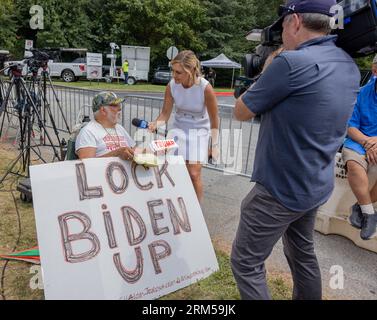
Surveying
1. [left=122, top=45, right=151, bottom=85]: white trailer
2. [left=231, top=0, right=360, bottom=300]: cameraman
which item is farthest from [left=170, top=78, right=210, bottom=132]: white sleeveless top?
[left=122, top=45, right=151, bottom=85]: white trailer

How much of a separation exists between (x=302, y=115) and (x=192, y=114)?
1.75 meters

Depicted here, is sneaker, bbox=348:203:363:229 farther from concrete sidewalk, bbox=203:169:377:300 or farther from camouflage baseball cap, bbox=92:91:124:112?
camouflage baseball cap, bbox=92:91:124:112

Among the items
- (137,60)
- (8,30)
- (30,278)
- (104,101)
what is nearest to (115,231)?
(30,278)

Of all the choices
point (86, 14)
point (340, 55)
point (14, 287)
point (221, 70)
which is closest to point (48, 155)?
point (14, 287)

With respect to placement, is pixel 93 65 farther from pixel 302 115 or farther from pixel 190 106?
pixel 302 115

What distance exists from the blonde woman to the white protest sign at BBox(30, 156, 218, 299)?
0.53 metres

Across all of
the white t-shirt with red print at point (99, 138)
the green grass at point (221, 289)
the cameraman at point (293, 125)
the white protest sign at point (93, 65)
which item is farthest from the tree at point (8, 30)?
the cameraman at point (293, 125)

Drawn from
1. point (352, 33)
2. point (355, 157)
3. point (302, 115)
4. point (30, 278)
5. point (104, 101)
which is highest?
point (352, 33)

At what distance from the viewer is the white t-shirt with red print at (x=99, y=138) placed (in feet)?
9.39

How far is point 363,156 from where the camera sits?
126 inches

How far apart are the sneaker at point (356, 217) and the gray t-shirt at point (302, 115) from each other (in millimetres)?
1514

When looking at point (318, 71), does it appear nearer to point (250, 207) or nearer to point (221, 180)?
point (250, 207)

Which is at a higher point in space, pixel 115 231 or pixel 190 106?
pixel 190 106

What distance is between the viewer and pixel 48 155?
5.85 meters
